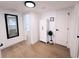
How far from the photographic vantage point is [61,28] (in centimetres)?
373

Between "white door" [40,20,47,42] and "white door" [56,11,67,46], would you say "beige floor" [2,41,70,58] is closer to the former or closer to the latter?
"white door" [56,11,67,46]

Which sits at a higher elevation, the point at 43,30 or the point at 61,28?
the point at 61,28

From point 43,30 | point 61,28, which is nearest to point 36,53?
point 43,30

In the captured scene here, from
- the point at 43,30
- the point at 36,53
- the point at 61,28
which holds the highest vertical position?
the point at 61,28

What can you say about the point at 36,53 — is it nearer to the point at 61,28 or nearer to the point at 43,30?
the point at 43,30

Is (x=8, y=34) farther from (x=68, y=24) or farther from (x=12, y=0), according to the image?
(x=68, y=24)

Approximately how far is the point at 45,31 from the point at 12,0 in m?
2.67

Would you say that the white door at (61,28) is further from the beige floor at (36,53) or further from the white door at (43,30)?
the white door at (43,30)

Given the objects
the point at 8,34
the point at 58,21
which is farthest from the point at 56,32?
the point at 8,34

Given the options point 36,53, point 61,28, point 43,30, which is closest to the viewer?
point 36,53

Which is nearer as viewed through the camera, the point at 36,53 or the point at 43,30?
the point at 36,53

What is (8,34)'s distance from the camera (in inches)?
143

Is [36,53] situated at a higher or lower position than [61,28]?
lower

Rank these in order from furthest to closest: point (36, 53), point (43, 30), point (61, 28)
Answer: point (43, 30), point (61, 28), point (36, 53)
